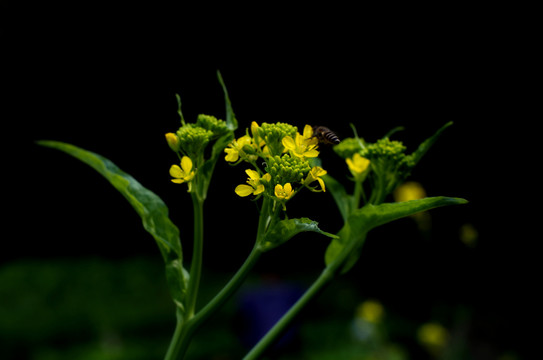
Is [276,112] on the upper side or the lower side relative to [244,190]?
lower

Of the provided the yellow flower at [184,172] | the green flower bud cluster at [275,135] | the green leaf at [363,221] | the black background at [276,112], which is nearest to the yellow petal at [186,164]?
the yellow flower at [184,172]

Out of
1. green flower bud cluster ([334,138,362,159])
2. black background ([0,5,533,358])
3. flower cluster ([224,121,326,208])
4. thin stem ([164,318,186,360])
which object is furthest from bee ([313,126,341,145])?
black background ([0,5,533,358])

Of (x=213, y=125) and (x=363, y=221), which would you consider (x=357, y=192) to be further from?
(x=213, y=125)

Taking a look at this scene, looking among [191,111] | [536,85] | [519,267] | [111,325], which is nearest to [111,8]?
[191,111]

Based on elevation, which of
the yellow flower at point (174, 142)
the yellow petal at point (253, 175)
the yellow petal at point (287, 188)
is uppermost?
the yellow flower at point (174, 142)

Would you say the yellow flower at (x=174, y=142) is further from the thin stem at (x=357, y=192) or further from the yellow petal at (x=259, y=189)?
the thin stem at (x=357, y=192)

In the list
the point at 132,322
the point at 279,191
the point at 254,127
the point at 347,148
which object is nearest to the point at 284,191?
the point at 279,191

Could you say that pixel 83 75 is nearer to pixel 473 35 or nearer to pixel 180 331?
pixel 473 35
